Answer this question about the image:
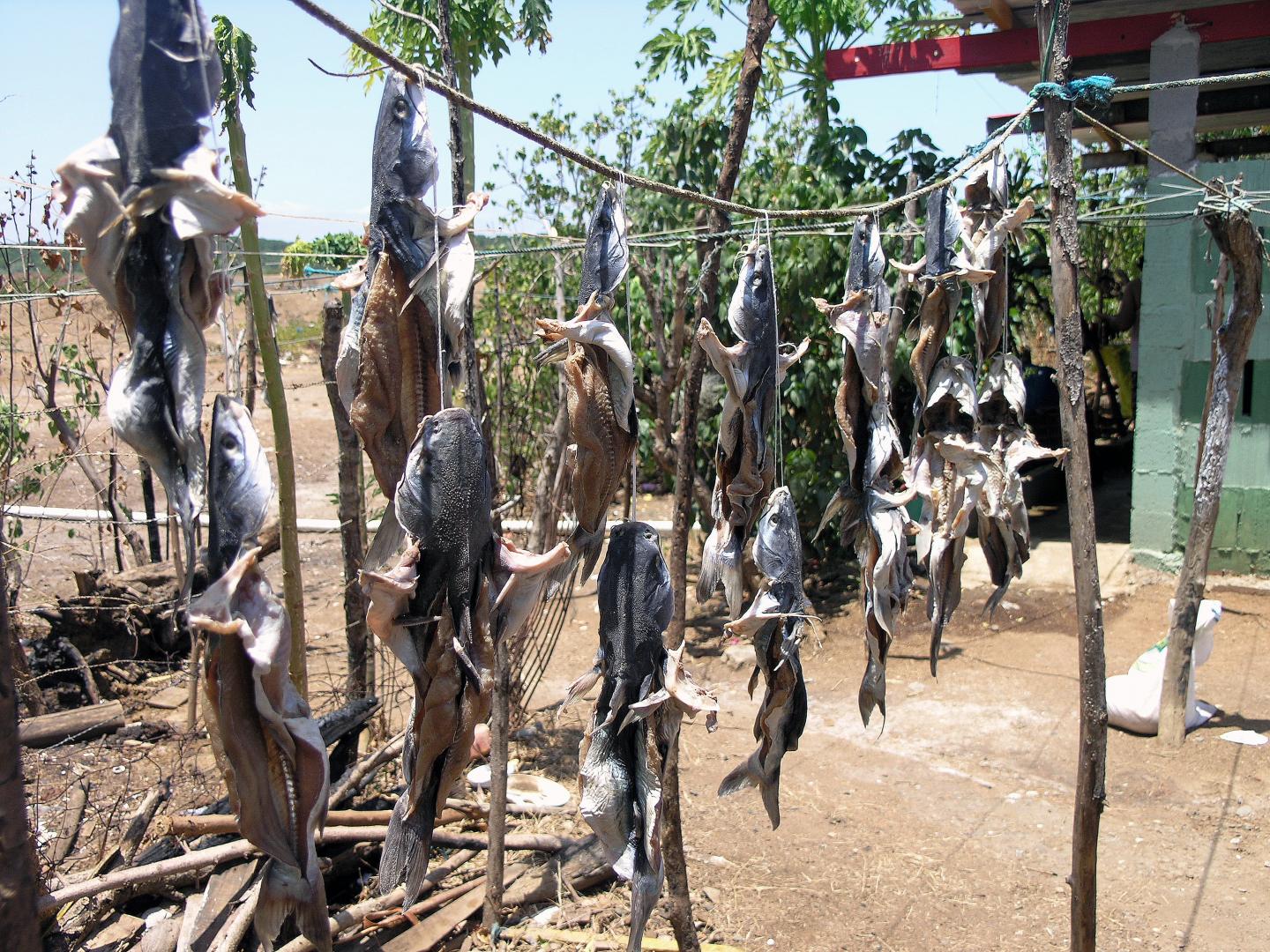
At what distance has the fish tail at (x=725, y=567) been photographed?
231cm

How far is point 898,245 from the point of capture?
22.7 feet

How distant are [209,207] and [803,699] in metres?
1.65

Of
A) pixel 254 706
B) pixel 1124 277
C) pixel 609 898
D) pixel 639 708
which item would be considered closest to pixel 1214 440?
pixel 609 898

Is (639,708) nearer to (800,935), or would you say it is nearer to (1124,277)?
(800,935)

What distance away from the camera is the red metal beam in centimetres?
652

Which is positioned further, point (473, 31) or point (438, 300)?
point (473, 31)

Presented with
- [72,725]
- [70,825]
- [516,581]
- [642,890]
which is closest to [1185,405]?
[642,890]

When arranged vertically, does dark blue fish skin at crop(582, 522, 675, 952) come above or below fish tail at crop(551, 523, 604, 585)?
below

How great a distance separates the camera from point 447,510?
63.1 inches

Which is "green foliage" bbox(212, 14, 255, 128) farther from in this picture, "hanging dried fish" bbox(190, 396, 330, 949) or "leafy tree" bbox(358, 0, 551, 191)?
"hanging dried fish" bbox(190, 396, 330, 949)

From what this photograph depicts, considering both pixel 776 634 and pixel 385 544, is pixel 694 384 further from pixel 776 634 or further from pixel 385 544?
pixel 385 544

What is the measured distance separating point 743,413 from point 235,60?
7.35 feet

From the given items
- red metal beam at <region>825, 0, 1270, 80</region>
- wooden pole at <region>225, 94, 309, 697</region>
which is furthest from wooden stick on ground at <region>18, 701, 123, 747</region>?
red metal beam at <region>825, 0, 1270, 80</region>

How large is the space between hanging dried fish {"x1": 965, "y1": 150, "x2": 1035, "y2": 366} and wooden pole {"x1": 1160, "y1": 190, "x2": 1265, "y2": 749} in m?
2.32
